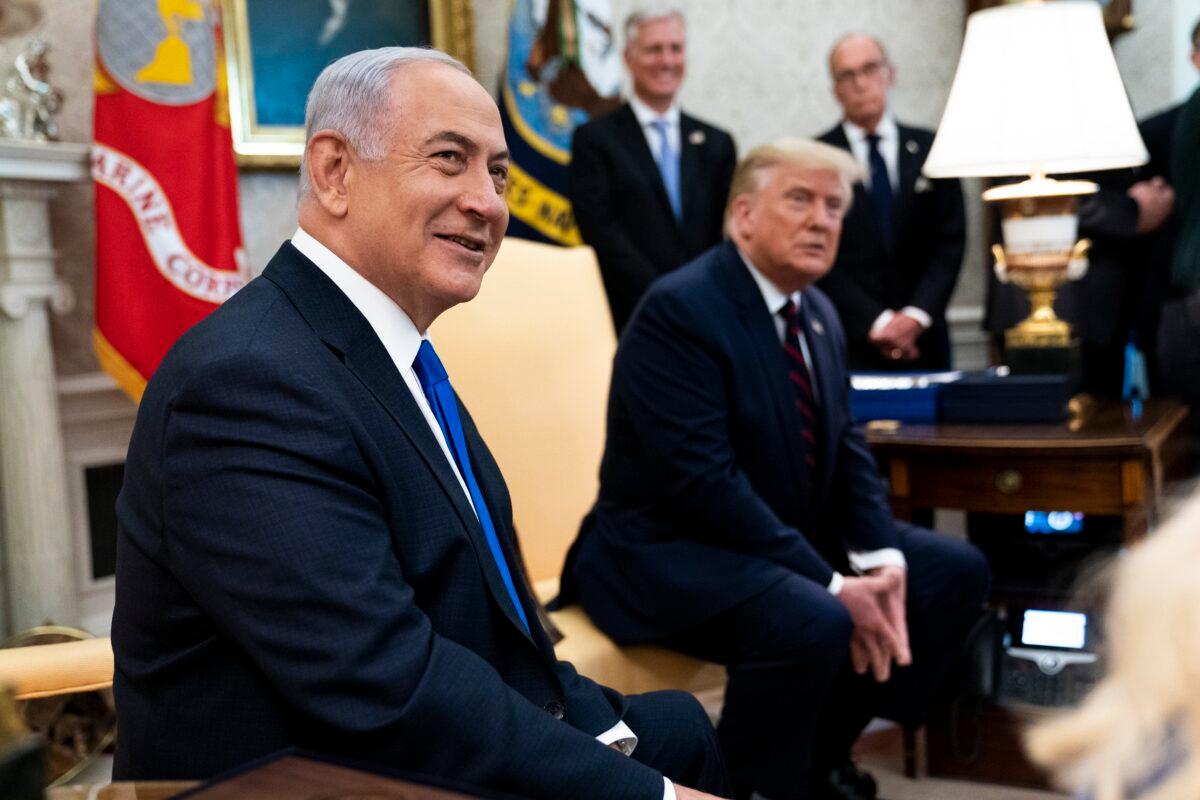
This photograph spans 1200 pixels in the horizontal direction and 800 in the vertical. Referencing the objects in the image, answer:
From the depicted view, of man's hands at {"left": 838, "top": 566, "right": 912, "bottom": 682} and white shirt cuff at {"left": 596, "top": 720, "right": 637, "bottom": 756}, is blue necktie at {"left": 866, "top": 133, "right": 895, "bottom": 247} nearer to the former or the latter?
man's hands at {"left": 838, "top": 566, "right": 912, "bottom": 682}

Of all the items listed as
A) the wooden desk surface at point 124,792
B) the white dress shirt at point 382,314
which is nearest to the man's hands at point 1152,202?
the white dress shirt at point 382,314

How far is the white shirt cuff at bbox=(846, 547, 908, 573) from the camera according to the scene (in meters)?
2.66

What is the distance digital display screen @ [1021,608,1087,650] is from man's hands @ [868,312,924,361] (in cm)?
105

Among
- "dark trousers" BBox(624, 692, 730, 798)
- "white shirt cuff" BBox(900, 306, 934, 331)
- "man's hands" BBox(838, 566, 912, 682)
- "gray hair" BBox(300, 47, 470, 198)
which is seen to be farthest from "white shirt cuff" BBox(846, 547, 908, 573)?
"gray hair" BBox(300, 47, 470, 198)

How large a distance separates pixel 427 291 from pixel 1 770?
35.1 inches

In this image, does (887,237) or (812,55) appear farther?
(812,55)

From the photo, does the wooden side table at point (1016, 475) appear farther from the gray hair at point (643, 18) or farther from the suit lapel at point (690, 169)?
the gray hair at point (643, 18)

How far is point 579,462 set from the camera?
2.87m

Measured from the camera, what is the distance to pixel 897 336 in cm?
374

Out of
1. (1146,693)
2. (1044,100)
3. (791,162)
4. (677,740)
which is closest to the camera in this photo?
(1146,693)

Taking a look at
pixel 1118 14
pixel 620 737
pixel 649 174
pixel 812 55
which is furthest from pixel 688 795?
pixel 1118 14

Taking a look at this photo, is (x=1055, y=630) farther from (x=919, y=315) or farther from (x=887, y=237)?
(x=887, y=237)

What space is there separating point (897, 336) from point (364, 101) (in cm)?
257

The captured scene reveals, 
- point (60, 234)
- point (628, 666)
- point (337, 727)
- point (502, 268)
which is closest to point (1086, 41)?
point (502, 268)
